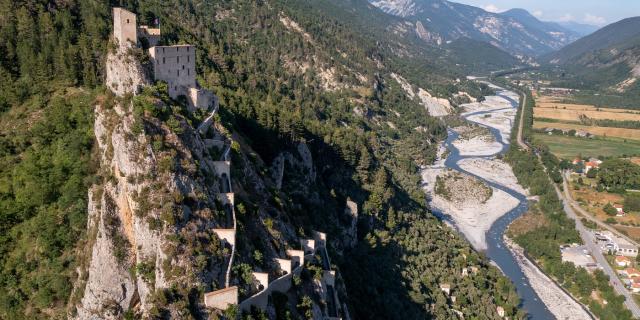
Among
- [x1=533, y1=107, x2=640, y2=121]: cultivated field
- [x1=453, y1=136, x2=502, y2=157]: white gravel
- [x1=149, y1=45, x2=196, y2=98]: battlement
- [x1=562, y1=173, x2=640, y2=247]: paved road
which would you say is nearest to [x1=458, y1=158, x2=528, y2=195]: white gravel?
[x1=453, y1=136, x2=502, y2=157]: white gravel

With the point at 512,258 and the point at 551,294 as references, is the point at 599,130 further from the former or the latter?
the point at 551,294

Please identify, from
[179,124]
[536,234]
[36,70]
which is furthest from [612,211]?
[36,70]

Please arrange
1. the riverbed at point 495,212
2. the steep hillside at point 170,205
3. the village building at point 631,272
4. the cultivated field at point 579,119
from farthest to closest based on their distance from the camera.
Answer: the cultivated field at point 579,119, the village building at point 631,272, the riverbed at point 495,212, the steep hillside at point 170,205

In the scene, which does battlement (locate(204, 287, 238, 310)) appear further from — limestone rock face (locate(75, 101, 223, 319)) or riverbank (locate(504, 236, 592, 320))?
riverbank (locate(504, 236, 592, 320))

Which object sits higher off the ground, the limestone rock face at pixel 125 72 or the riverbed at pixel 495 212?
the limestone rock face at pixel 125 72

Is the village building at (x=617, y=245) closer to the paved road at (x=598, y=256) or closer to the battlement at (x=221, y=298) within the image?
the paved road at (x=598, y=256)

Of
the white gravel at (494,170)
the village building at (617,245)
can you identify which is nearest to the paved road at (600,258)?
the village building at (617,245)
